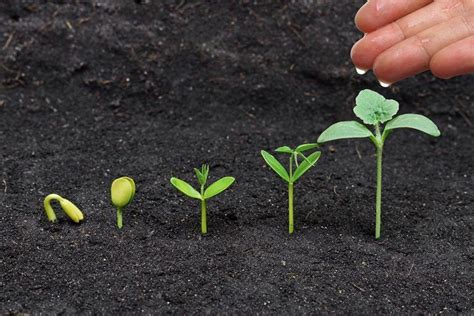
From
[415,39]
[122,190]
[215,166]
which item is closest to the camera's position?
[122,190]

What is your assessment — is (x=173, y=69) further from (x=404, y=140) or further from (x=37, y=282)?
(x=37, y=282)

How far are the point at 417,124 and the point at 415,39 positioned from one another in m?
0.36

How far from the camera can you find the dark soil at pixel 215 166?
1563mm

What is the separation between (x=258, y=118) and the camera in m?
2.44

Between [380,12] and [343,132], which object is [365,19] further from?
[343,132]

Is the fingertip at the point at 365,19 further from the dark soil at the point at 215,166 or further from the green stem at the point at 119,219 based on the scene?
the green stem at the point at 119,219

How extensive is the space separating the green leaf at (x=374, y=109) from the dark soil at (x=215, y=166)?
12.9 inches

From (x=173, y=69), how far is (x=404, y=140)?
2.88ft

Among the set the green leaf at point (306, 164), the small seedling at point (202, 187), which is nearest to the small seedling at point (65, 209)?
the small seedling at point (202, 187)

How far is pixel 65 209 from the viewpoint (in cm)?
174

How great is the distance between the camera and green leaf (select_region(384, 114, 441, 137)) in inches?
60.1

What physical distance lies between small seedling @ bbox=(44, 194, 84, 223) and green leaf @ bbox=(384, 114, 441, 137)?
81cm

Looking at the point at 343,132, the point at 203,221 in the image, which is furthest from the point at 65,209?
the point at 343,132

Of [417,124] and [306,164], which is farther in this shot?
[306,164]
